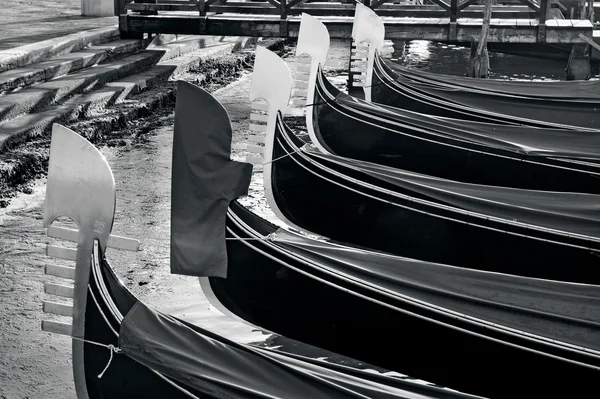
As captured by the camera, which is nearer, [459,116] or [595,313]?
[595,313]

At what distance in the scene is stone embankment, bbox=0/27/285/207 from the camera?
599 cm

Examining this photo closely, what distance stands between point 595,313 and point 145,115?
17.9 feet

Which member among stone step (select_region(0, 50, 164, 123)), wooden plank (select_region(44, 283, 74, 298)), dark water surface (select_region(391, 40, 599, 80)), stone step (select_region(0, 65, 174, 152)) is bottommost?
dark water surface (select_region(391, 40, 599, 80))

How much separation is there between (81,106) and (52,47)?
99 centimetres

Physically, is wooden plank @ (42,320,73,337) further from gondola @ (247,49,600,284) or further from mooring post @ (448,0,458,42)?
mooring post @ (448,0,458,42)

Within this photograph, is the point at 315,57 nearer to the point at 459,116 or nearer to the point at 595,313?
the point at 459,116

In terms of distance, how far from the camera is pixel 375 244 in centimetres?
442

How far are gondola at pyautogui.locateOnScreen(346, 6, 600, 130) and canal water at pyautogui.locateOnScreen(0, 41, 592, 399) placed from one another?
108 cm

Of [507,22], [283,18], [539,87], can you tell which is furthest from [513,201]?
[507,22]

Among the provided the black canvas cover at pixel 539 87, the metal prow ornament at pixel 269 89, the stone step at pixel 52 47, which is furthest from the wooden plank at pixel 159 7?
the metal prow ornament at pixel 269 89

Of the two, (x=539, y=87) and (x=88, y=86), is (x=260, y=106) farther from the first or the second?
(x=88, y=86)

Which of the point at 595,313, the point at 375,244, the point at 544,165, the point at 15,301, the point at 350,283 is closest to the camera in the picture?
the point at 595,313

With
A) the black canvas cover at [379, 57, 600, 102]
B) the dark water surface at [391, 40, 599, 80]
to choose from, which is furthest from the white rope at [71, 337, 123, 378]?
the dark water surface at [391, 40, 599, 80]

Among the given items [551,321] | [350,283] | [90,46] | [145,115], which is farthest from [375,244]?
[90,46]
